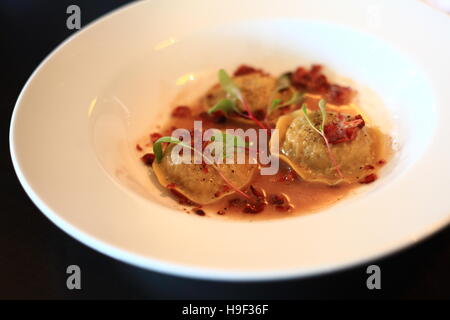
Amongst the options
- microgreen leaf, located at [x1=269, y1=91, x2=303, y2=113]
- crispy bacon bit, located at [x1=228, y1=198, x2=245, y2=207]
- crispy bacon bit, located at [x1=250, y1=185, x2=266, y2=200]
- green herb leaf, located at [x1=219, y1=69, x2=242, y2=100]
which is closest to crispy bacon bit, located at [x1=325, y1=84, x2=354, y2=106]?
microgreen leaf, located at [x1=269, y1=91, x2=303, y2=113]

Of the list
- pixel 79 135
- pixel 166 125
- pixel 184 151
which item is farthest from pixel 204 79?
pixel 79 135

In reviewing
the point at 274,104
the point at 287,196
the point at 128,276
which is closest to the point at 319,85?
the point at 274,104

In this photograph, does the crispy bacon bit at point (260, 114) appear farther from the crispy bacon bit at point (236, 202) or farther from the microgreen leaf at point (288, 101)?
the crispy bacon bit at point (236, 202)

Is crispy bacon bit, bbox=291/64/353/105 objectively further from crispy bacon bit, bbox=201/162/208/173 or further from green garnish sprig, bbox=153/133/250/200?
crispy bacon bit, bbox=201/162/208/173
